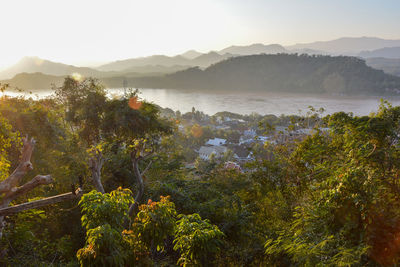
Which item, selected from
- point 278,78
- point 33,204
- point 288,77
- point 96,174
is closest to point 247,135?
point 96,174

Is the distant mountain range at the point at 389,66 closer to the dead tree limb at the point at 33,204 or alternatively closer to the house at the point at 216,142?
the house at the point at 216,142

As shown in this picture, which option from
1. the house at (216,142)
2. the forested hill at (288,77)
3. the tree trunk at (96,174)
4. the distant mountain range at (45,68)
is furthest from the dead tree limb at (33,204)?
the distant mountain range at (45,68)

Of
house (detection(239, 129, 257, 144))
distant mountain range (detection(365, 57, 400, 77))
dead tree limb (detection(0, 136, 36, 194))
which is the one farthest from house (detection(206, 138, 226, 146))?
distant mountain range (detection(365, 57, 400, 77))

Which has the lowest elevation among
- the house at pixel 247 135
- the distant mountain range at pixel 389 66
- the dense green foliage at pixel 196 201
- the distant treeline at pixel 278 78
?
the house at pixel 247 135

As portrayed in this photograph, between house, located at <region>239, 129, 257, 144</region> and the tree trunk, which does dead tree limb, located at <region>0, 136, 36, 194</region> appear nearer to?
the tree trunk

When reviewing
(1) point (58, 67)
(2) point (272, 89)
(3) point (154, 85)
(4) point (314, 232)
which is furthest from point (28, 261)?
(1) point (58, 67)
